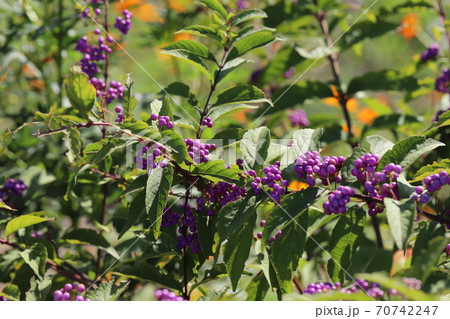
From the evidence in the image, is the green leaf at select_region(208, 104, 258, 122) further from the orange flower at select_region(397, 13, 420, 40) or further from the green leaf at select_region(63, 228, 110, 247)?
the orange flower at select_region(397, 13, 420, 40)

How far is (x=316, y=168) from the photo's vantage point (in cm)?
115

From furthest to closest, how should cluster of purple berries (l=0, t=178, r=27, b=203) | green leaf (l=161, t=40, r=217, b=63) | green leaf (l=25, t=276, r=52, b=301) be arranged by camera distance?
cluster of purple berries (l=0, t=178, r=27, b=203)
green leaf (l=161, t=40, r=217, b=63)
green leaf (l=25, t=276, r=52, b=301)

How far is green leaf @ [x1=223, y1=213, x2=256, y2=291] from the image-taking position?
4.00 ft

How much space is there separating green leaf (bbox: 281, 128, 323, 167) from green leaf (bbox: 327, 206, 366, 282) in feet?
0.59

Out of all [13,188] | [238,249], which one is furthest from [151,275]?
[13,188]

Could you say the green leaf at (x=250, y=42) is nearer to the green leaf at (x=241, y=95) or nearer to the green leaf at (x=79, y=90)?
the green leaf at (x=241, y=95)

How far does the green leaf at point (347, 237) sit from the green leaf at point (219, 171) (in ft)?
0.84

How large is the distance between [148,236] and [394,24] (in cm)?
139

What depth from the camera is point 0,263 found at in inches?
68.5

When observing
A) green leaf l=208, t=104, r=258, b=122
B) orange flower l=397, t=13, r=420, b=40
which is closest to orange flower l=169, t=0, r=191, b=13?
orange flower l=397, t=13, r=420, b=40

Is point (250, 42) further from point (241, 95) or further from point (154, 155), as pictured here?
point (154, 155)

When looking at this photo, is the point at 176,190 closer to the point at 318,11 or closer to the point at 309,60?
the point at 309,60

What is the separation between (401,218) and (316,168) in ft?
0.78
